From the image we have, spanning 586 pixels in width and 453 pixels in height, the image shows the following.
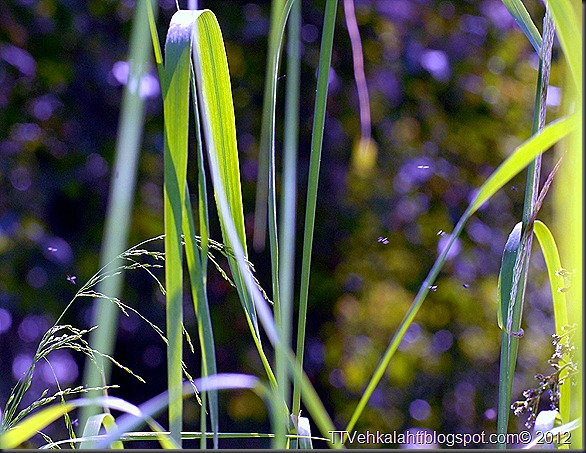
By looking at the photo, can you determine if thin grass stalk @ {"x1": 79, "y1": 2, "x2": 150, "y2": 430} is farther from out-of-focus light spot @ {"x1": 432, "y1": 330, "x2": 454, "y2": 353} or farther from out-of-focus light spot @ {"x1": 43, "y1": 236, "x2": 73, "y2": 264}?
out-of-focus light spot @ {"x1": 432, "y1": 330, "x2": 454, "y2": 353}

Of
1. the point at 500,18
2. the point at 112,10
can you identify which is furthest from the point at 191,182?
the point at 500,18

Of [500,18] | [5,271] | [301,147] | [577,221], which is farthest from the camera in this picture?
[500,18]

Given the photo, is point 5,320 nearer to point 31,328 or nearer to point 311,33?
point 31,328

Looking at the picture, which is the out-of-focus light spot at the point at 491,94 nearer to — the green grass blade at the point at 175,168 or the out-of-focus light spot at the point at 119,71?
the out-of-focus light spot at the point at 119,71

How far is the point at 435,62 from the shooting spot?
4.74 ft

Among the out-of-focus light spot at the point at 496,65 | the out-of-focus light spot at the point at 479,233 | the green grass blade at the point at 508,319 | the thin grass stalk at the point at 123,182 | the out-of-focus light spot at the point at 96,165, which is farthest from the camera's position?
the out-of-focus light spot at the point at 496,65

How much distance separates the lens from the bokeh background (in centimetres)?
134

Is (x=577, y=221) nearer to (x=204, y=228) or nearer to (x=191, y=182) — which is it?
(x=204, y=228)

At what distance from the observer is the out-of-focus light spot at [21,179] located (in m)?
1.33

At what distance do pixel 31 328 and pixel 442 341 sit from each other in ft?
2.79

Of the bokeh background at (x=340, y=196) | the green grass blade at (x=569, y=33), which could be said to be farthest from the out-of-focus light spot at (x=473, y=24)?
the green grass blade at (x=569, y=33)

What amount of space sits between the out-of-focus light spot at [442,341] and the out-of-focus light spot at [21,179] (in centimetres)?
89

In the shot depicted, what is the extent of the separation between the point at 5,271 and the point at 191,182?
363mm

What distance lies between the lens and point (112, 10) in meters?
1.38
